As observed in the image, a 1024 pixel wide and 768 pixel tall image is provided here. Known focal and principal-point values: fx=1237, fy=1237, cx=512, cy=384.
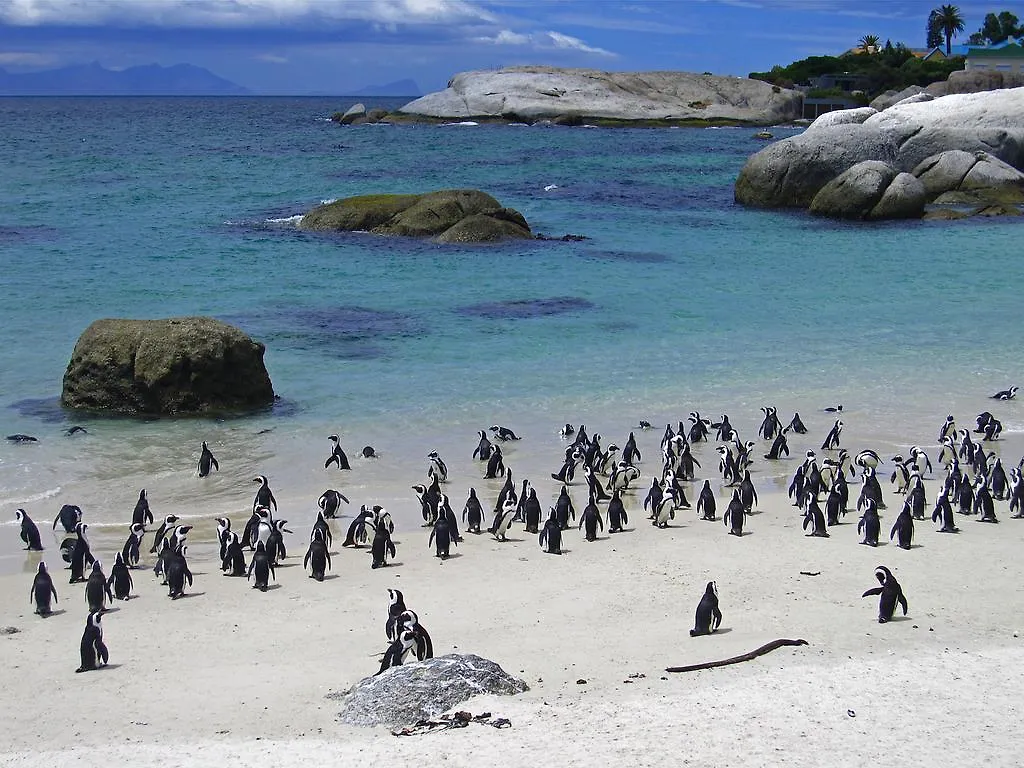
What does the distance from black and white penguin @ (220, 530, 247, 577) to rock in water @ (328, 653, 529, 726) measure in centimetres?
318

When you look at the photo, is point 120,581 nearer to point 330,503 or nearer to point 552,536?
point 330,503

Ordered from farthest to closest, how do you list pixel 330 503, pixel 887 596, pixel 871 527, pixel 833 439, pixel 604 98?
pixel 604 98, pixel 833 439, pixel 330 503, pixel 871 527, pixel 887 596

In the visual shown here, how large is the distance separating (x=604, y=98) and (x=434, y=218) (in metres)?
75.3

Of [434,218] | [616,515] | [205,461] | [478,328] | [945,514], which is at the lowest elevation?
[616,515]

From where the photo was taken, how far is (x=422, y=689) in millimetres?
8031

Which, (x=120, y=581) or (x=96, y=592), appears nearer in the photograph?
(x=96, y=592)

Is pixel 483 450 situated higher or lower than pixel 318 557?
higher

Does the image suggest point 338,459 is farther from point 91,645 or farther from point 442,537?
point 91,645

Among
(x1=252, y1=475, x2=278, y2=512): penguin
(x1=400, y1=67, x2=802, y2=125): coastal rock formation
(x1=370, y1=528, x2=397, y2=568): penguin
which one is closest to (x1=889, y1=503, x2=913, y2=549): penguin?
(x1=370, y1=528, x2=397, y2=568): penguin

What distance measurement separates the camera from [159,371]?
17.2 m

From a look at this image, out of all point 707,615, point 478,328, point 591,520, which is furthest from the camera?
point 478,328

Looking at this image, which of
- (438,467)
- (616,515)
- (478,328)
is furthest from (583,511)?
(478,328)

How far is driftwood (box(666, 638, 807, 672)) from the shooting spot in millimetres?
8531

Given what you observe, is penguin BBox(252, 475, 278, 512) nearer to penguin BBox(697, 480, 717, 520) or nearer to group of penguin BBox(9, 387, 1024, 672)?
group of penguin BBox(9, 387, 1024, 672)
